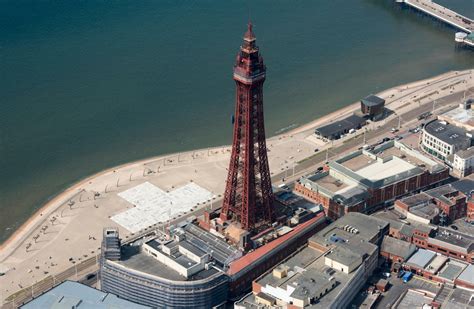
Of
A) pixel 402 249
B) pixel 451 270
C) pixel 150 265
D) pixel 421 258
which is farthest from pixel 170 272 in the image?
pixel 451 270

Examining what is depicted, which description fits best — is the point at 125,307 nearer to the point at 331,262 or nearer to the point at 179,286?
the point at 179,286

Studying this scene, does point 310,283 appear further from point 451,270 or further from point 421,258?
point 451,270

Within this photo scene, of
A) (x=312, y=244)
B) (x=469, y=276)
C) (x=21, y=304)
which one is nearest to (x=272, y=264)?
(x=312, y=244)

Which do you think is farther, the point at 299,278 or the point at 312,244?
the point at 312,244

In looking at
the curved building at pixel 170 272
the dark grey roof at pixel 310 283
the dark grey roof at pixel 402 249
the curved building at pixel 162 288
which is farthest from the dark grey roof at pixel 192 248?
the dark grey roof at pixel 402 249

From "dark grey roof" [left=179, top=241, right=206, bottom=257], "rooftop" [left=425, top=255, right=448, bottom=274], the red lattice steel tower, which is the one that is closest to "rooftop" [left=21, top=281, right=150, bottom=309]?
"dark grey roof" [left=179, top=241, right=206, bottom=257]

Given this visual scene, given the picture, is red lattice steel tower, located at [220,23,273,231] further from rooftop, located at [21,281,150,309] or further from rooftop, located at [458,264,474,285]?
rooftop, located at [458,264,474,285]

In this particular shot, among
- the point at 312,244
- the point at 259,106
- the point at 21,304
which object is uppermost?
the point at 259,106
